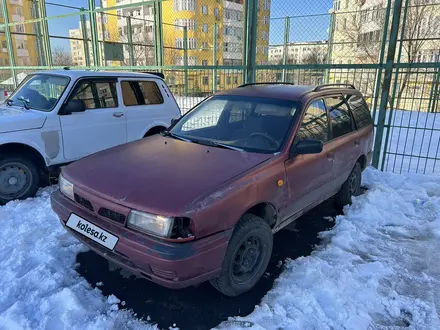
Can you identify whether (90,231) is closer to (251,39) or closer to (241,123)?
(241,123)

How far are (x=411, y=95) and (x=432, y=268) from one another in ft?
14.6

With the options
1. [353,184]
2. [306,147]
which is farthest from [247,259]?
[353,184]

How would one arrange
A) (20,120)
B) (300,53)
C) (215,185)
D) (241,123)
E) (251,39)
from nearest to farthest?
(215,185)
(241,123)
(20,120)
(251,39)
(300,53)

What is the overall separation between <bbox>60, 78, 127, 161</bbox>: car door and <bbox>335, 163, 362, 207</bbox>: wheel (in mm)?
3647

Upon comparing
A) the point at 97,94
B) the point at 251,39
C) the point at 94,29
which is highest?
the point at 94,29

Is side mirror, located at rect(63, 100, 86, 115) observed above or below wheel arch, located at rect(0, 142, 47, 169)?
above

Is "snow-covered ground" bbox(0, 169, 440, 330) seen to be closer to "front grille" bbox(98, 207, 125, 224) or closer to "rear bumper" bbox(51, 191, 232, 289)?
"rear bumper" bbox(51, 191, 232, 289)

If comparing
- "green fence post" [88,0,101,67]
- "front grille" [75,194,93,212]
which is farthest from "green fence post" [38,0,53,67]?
"front grille" [75,194,93,212]

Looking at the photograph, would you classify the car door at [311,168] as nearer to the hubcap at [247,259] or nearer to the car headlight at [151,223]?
Result: the hubcap at [247,259]

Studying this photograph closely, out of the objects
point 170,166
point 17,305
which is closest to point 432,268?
point 170,166

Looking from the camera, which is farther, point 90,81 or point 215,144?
point 90,81

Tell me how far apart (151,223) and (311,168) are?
6.29 feet

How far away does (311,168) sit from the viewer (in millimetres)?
3473

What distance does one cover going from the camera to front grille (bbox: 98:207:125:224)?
2471mm
